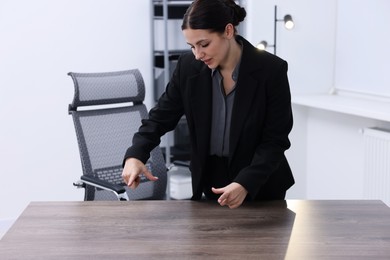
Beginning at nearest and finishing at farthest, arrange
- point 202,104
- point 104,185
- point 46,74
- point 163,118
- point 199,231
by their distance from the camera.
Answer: point 199,231 → point 202,104 → point 163,118 → point 104,185 → point 46,74

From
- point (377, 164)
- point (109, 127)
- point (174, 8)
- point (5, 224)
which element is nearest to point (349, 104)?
point (377, 164)

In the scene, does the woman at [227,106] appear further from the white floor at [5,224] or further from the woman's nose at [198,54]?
the white floor at [5,224]

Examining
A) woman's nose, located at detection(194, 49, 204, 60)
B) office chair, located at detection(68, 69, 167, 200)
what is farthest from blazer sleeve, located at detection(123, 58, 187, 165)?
office chair, located at detection(68, 69, 167, 200)

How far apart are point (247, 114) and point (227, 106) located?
9 centimetres

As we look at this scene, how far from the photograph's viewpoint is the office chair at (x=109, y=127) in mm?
3082

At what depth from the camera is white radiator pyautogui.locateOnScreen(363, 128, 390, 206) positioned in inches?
152

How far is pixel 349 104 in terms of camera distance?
405cm

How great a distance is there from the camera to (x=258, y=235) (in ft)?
6.38

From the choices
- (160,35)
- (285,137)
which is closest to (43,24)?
(160,35)

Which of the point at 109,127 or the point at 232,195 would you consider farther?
the point at 109,127

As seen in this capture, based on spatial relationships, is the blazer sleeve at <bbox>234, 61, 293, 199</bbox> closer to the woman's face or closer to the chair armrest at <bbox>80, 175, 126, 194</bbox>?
the woman's face

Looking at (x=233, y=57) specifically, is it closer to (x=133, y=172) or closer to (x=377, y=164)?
(x=133, y=172)

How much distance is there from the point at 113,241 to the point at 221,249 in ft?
1.08

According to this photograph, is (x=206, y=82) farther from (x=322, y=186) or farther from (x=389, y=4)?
(x=322, y=186)
